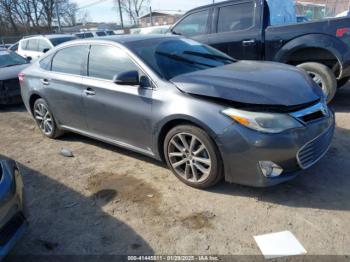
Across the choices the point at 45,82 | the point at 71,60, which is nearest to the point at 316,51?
the point at 71,60

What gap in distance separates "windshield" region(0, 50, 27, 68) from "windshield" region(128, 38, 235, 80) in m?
6.11

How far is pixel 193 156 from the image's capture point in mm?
3482

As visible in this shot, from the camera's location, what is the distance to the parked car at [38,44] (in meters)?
11.8

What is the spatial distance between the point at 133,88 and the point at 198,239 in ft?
6.05

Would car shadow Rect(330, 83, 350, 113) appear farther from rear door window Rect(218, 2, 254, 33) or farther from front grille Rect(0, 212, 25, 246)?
front grille Rect(0, 212, 25, 246)

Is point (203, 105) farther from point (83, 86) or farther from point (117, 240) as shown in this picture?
point (83, 86)

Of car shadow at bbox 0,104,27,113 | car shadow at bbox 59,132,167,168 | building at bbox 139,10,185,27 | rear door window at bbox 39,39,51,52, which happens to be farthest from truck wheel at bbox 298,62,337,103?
building at bbox 139,10,185,27

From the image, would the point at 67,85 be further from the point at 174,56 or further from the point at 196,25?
the point at 196,25

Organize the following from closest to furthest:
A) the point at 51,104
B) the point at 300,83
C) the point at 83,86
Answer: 1. the point at 300,83
2. the point at 83,86
3. the point at 51,104

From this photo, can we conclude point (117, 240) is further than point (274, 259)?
Yes

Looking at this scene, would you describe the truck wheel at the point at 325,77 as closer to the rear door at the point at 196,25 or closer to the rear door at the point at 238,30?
the rear door at the point at 238,30

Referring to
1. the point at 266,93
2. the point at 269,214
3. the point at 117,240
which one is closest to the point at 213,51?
the point at 266,93

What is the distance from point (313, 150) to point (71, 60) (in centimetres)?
341

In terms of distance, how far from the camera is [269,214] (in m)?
3.09
